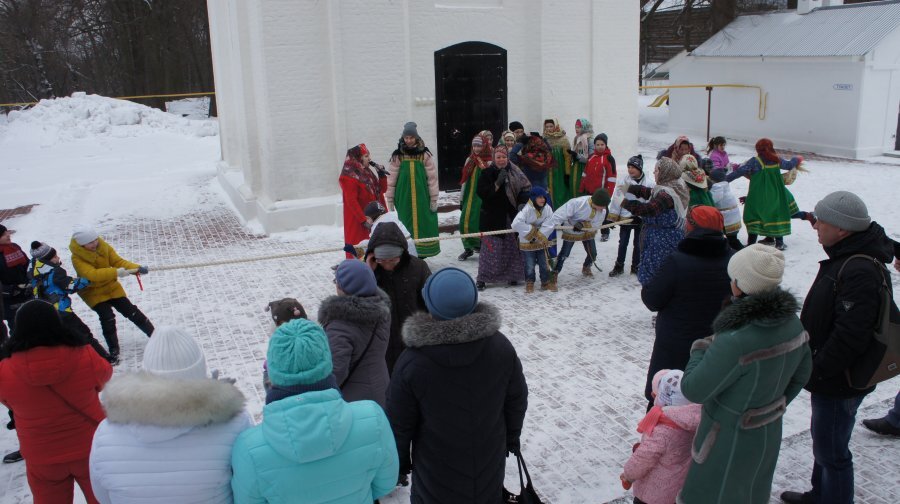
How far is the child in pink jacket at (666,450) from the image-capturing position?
3.29 meters

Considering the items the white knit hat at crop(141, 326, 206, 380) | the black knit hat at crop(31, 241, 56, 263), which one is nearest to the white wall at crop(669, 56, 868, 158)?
the black knit hat at crop(31, 241, 56, 263)

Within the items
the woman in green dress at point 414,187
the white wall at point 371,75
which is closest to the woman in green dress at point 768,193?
the woman in green dress at point 414,187

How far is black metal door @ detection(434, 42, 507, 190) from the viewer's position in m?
11.7

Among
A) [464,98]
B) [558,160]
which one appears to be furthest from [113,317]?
[464,98]

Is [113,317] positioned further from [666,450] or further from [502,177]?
[666,450]

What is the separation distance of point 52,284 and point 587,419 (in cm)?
428

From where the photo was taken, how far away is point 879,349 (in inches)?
Result: 141

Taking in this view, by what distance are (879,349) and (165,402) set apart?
3.21 meters

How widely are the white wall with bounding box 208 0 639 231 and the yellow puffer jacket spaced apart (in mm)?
4335

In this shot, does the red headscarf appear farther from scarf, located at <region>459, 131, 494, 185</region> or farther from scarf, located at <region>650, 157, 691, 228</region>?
scarf, located at <region>459, 131, 494, 185</region>

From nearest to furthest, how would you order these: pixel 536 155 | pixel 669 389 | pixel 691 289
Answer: pixel 669 389
pixel 691 289
pixel 536 155

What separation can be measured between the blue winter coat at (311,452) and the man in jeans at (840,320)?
90.5 inches

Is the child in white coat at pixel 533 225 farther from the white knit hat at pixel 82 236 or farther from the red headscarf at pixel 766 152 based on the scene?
the white knit hat at pixel 82 236

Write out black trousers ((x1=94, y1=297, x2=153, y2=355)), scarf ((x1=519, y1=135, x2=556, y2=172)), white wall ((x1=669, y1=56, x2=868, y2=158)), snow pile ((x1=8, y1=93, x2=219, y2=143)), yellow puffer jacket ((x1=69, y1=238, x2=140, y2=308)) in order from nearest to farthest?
1. yellow puffer jacket ((x1=69, y1=238, x2=140, y2=308))
2. black trousers ((x1=94, y1=297, x2=153, y2=355))
3. scarf ((x1=519, y1=135, x2=556, y2=172))
4. white wall ((x1=669, y1=56, x2=868, y2=158))
5. snow pile ((x1=8, y1=93, x2=219, y2=143))
